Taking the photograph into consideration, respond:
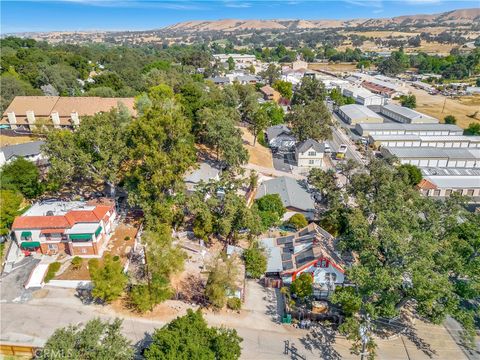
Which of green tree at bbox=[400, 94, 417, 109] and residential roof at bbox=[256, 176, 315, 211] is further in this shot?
green tree at bbox=[400, 94, 417, 109]

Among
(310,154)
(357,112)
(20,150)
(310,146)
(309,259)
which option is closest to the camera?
(309,259)

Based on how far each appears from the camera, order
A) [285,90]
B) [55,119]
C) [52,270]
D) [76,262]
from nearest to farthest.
A: [52,270]
[76,262]
[55,119]
[285,90]

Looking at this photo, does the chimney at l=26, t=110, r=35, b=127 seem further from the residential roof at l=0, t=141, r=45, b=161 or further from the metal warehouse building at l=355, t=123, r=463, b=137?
the metal warehouse building at l=355, t=123, r=463, b=137

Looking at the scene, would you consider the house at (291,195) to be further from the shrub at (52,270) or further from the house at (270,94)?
the house at (270,94)

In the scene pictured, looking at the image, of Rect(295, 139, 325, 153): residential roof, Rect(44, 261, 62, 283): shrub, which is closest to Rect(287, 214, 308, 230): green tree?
Rect(295, 139, 325, 153): residential roof

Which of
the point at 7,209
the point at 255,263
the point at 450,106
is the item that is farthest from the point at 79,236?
the point at 450,106

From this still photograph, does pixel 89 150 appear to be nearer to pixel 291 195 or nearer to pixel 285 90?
pixel 291 195

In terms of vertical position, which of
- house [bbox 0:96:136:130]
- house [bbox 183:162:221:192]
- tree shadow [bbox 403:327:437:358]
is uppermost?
house [bbox 0:96:136:130]

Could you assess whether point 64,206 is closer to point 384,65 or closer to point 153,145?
point 153,145

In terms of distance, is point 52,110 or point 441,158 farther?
point 441,158
